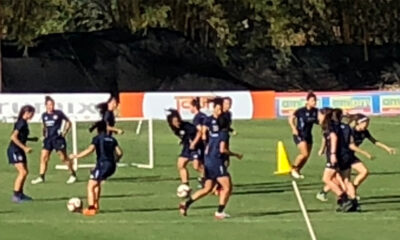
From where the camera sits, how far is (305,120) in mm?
24547

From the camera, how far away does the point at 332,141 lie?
19.5 meters

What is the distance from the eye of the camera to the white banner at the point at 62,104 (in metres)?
32.9

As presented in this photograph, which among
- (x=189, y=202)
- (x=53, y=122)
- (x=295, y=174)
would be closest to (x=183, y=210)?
(x=189, y=202)

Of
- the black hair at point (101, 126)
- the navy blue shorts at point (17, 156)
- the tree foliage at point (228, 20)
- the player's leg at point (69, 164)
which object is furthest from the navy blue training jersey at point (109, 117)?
the tree foliage at point (228, 20)

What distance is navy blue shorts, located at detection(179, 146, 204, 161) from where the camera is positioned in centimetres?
2247

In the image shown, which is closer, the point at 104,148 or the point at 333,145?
the point at 104,148

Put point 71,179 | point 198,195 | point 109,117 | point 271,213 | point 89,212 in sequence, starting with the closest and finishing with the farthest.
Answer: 1. point 198,195
2. point 89,212
3. point 271,213
4. point 109,117
5. point 71,179

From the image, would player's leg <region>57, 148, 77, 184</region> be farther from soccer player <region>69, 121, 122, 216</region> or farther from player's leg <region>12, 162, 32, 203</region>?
soccer player <region>69, 121, 122, 216</region>

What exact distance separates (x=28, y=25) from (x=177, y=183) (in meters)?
26.0

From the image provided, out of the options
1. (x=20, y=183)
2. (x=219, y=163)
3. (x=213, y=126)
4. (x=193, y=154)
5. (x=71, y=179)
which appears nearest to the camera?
(x=219, y=163)

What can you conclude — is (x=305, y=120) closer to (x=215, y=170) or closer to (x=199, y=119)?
(x=199, y=119)

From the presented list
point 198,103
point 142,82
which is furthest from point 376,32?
point 198,103

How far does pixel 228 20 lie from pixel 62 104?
891 inches

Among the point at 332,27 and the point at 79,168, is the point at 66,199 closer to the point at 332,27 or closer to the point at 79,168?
the point at 79,168
